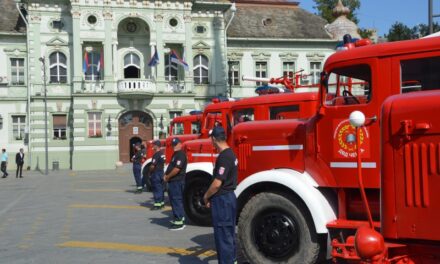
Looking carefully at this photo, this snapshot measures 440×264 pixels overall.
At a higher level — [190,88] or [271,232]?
[190,88]

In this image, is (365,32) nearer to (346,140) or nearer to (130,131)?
(130,131)

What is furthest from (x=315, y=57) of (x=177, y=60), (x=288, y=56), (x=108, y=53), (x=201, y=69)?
(x=108, y=53)

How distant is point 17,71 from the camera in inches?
1519

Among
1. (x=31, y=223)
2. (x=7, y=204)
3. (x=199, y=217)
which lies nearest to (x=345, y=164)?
(x=199, y=217)

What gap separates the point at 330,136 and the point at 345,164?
16.1 inches

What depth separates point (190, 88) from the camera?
3922cm

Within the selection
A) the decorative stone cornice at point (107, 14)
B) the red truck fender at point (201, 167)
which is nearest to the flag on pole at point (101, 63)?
the decorative stone cornice at point (107, 14)

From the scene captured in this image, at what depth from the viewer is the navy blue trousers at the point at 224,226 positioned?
6660 millimetres

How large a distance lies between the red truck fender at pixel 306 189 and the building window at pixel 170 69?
33204mm

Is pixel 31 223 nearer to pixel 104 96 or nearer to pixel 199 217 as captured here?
pixel 199 217

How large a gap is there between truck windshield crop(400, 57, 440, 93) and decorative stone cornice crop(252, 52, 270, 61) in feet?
122

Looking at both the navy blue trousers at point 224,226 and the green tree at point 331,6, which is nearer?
the navy blue trousers at point 224,226

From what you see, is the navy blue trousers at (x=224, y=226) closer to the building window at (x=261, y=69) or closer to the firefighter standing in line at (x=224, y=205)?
the firefighter standing in line at (x=224, y=205)

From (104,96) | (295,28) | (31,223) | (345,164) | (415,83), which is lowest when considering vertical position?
(31,223)
